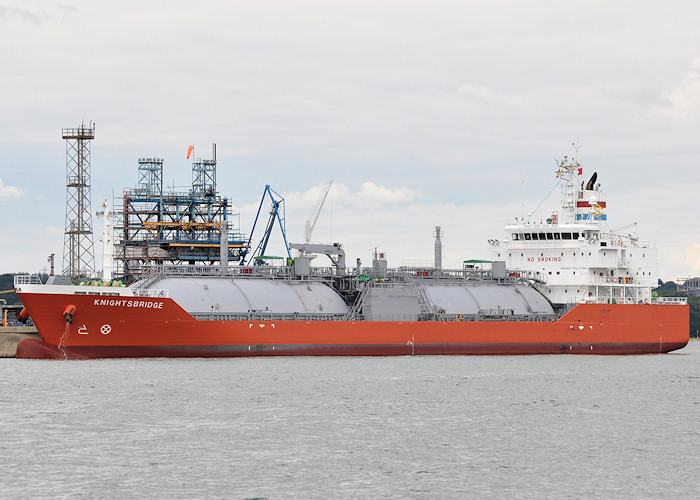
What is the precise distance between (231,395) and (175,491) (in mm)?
14740

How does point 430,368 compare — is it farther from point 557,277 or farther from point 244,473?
point 244,473

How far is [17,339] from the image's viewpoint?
57.3m

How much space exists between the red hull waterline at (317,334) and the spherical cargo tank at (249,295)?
1626mm

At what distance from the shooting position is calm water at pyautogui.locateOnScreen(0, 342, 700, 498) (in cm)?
2450

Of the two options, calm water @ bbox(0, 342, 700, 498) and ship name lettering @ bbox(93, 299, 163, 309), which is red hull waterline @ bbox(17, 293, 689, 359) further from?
calm water @ bbox(0, 342, 700, 498)

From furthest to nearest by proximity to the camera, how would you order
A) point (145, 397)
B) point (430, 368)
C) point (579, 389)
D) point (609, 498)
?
point (430, 368) < point (579, 389) < point (145, 397) < point (609, 498)

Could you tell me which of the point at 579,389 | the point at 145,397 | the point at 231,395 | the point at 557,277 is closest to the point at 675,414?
the point at 579,389

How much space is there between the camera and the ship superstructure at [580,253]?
6938cm

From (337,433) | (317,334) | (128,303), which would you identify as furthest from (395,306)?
(337,433)

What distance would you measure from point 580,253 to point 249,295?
81.4 ft

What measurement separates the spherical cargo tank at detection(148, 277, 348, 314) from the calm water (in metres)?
5.23

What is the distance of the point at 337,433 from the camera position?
30984 mm

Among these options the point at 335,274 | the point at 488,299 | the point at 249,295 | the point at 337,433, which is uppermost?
the point at 335,274

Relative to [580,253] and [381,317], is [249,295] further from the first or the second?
[580,253]
